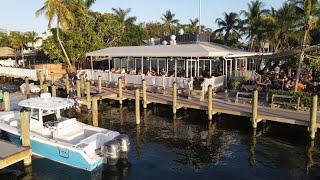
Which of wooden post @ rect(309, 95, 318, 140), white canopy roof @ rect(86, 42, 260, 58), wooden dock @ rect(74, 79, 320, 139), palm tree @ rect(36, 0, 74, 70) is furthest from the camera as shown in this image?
palm tree @ rect(36, 0, 74, 70)

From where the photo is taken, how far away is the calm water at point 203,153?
1445 centimetres

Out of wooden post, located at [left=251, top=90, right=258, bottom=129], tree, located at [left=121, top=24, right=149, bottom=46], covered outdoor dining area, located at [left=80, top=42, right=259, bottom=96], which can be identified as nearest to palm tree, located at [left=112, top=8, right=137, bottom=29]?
tree, located at [left=121, top=24, right=149, bottom=46]

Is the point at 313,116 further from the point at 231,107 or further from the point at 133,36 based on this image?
the point at 133,36

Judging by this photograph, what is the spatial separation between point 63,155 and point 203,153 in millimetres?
6509

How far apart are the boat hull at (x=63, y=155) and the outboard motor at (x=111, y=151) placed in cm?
45

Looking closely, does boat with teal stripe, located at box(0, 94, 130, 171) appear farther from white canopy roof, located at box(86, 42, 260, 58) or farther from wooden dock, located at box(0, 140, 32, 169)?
white canopy roof, located at box(86, 42, 260, 58)

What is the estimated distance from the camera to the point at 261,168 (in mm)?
14906

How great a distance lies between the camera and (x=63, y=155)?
14.6 metres

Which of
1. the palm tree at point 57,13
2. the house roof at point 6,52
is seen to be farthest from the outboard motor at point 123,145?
the house roof at point 6,52

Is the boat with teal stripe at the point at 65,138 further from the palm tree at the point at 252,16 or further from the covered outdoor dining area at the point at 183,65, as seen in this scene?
the palm tree at the point at 252,16

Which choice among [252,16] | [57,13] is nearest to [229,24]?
[252,16]

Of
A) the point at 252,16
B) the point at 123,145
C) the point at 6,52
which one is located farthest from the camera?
the point at 6,52

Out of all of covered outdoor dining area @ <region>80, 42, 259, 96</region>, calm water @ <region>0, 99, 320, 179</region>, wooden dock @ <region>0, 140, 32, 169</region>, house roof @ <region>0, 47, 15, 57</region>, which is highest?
house roof @ <region>0, 47, 15, 57</region>

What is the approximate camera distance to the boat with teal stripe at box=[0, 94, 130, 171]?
14164 millimetres
